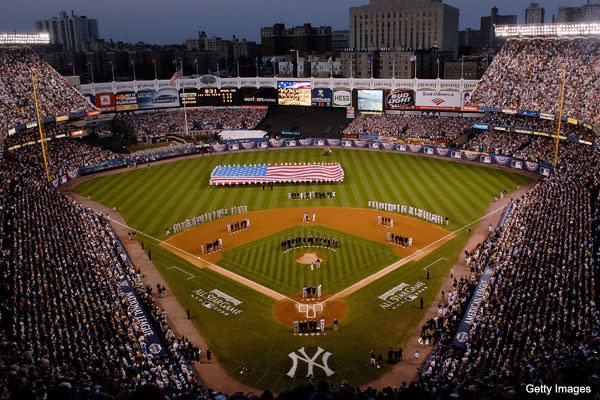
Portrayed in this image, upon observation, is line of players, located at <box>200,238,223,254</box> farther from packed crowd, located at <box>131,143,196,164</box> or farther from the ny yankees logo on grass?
packed crowd, located at <box>131,143,196,164</box>

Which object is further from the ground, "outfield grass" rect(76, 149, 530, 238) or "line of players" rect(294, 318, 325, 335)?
"outfield grass" rect(76, 149, 530, 238)

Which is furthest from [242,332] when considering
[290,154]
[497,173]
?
[290,154]

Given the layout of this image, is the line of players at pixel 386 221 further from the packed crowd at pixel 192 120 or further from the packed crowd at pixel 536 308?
the packed crowd at pixel 192 120

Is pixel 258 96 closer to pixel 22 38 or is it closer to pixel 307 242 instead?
pixel 22 38

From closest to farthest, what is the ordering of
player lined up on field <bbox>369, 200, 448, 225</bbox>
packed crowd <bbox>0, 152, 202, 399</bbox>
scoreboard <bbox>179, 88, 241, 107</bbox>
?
1. packed crowd <bbox>0, 152, 202, 399</bbox>
2. player lined up on field <bbox>369, 200, 448, 225</bbox>
3. scoreboard <bbox>179, 88, 241, 107</bbox>

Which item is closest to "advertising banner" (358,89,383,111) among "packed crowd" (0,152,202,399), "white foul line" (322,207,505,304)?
"white foul line" (322,207,505,304)

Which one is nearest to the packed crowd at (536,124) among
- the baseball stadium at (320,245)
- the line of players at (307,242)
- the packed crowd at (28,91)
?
the baseball stadium at (320,245)

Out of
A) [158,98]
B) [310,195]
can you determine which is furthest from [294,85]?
[310,195]

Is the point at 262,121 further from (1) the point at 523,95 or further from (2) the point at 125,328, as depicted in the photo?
(2) the point at 125,328
